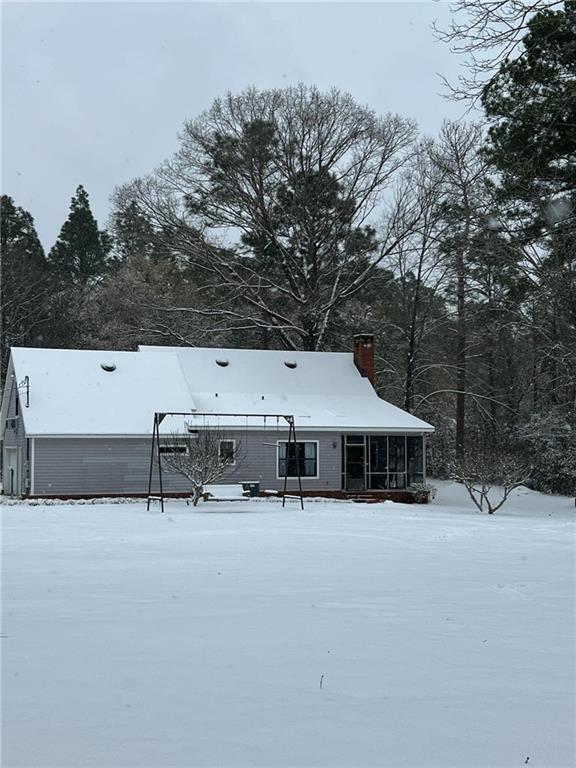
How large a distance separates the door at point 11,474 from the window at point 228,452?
20.9 ft

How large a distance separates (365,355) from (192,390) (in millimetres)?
7271

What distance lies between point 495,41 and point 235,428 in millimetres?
19744

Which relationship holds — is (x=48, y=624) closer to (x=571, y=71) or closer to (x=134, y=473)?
(x=571, y=71)

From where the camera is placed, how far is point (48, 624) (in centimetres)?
732

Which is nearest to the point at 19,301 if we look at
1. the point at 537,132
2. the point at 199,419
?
the point at 199,419

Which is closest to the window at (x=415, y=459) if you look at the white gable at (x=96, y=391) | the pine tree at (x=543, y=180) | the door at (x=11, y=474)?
the pine tree at (x=543, y=180)

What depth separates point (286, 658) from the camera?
20.8 feet

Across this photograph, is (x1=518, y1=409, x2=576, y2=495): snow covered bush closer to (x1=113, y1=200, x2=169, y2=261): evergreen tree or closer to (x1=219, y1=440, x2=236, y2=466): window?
(x1=219, y1=440, x2=236, y2=466): window

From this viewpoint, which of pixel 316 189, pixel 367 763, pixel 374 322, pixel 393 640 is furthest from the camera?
pixel 374 322

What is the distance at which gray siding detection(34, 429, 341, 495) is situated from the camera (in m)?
26.2

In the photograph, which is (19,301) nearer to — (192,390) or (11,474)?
(11,474)

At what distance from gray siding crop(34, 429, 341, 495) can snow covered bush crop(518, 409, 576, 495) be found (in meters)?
7.34

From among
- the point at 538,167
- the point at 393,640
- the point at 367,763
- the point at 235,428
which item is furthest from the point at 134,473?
the point at 367,763

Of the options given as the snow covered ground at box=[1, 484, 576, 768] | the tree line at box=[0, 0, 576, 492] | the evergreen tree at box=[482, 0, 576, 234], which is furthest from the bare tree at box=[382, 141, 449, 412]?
the snow covered ground at box=[1, 484, 576, 768]
